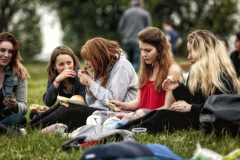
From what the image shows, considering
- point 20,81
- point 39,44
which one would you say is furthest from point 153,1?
point 20,81

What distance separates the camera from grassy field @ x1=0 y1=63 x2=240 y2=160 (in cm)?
512

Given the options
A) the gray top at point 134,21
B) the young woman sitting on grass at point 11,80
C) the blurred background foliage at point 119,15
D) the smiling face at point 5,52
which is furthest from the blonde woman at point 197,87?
the blurred background foliage at point 119,15

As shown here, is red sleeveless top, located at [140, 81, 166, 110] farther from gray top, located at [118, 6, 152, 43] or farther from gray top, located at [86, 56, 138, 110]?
gray top, located at [118, 6, 152, 43]

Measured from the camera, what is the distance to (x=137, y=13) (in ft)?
53.8

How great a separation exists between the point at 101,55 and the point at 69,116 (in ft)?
2.66

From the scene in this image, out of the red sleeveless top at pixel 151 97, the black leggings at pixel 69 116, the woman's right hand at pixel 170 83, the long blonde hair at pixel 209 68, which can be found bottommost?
the black leggings at pixel 69 116

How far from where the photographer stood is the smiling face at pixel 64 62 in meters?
7.70

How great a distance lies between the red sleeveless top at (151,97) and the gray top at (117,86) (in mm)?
287

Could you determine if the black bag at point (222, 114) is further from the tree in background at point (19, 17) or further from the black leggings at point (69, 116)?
the tree in background at point (19, 17)

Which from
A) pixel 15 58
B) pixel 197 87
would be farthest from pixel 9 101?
pixel 197 87

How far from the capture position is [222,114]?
540 centimetres

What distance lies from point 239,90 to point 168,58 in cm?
94

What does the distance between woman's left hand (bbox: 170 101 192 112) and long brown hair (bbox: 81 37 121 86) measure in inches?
47.6

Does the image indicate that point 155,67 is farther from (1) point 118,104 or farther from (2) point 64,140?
(2) point 64,140
